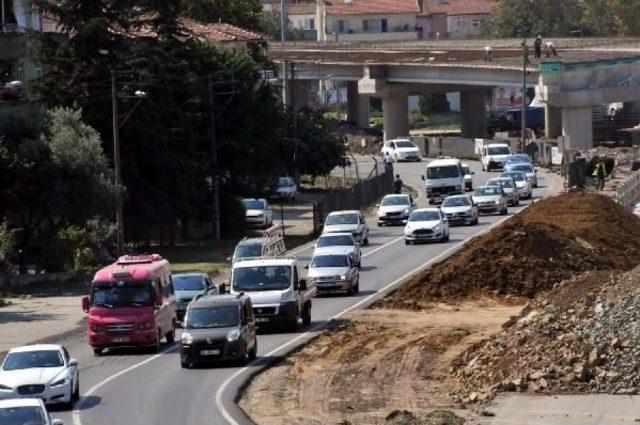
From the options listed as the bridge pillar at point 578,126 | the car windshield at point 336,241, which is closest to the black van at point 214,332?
the car windshield at point 336,241

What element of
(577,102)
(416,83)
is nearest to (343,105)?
(416,83)

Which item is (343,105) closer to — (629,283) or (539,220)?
(539,220)

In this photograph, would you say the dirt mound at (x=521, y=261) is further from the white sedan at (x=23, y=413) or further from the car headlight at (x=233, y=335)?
the white sedan at (x=23, y=413)

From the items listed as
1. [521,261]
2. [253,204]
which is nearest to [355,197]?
[253,204]

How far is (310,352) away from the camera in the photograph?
142ft

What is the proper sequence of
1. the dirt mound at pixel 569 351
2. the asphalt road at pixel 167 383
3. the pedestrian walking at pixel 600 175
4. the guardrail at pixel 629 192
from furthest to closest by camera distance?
the pedestrian walking at pixel 600 175 < the guardrail at pixel 629 192 < the dirt mound at pixel 569 351 < the asphalt road at pixel 167 383

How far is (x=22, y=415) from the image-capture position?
29.0 metres

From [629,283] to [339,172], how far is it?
8233cm

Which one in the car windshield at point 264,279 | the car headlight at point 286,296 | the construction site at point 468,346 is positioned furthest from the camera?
the car windshield at point 264,279

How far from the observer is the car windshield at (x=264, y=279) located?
46.8 meters

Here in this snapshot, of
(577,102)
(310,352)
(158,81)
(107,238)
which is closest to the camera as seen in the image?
(310,352)

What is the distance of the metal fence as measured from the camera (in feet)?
271

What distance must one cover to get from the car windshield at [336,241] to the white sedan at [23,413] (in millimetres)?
31552

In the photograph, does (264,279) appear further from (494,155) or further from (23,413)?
(494,155)
